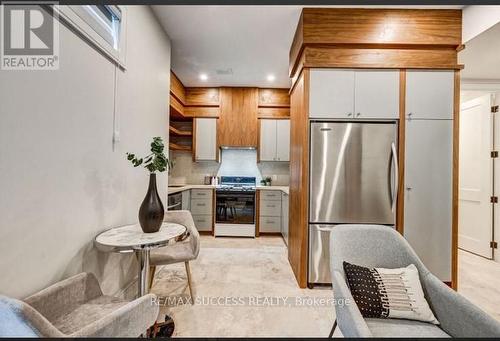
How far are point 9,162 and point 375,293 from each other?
190cm

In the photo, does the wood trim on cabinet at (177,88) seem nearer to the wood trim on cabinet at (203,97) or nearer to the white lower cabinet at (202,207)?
the wood trim on cabinet at (203,97)

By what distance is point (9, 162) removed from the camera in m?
1.04

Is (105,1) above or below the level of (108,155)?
above

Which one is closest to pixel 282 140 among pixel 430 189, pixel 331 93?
pixel 331 93

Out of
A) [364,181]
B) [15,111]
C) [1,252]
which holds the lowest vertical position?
[1,252]

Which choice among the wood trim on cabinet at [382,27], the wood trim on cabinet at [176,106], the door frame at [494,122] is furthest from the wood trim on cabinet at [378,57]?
the wood trim on cabinet at [176,106]

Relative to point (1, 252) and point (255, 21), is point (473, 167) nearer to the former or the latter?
point (255, 21)

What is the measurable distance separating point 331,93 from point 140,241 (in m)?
2.20

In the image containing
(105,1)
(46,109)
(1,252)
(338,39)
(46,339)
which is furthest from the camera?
(338,39)

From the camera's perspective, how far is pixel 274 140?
4.69 meters

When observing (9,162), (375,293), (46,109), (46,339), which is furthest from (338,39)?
(46,339)

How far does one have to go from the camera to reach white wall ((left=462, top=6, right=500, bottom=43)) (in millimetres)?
2150

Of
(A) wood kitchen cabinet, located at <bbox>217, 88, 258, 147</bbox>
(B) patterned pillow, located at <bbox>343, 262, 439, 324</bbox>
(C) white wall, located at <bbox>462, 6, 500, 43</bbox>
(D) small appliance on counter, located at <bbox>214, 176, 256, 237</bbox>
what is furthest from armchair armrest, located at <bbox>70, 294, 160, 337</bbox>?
(A) wood kitchen cabinet, located at <bbox>217, 88, 258, 147</bbox>

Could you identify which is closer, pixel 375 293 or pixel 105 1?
pixel 375 293
